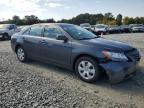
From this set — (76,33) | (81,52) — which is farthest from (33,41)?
(81,52)

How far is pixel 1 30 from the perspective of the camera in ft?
65.6

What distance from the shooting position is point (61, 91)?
5219mm

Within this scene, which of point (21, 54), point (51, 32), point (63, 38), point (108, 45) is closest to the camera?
point (108, 45)

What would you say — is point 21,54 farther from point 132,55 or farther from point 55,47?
point 132,55

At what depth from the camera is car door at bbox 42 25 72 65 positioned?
6324mm

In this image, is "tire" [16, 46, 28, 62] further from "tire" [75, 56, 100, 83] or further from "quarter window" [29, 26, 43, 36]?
"tire" [75, 56, 100, 83]

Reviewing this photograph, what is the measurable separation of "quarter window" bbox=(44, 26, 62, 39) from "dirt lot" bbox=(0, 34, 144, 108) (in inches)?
45.0

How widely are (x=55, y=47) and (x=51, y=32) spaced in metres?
0.62

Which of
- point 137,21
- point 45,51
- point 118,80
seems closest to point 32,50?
point 45,51

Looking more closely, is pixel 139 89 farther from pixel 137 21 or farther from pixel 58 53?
pixel 137 21

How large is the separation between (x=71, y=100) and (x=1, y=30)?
1684cm

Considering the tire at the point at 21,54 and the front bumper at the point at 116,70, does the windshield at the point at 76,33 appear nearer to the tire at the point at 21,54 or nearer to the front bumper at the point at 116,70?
the front bumper at the point at 116,70

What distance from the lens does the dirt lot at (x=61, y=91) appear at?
4.57 meters

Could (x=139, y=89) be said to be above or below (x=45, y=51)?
below
